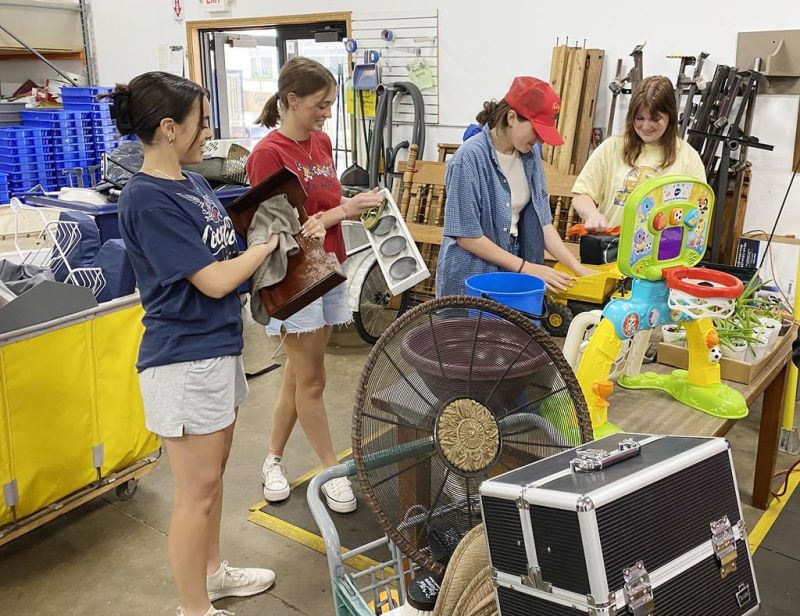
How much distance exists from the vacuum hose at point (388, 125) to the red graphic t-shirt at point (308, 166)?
2927mm

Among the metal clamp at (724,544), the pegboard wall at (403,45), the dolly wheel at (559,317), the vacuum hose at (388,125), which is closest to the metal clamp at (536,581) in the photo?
the metal clamp at (724,544)

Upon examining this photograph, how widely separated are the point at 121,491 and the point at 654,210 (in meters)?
2.38

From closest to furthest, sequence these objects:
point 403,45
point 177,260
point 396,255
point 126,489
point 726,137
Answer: point 177,260 → point 396,255 → point 126,489 → point 726,137 → point 403,45

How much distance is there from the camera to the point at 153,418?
6.31ft

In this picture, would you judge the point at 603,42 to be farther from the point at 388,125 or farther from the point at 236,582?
the point at 236,582

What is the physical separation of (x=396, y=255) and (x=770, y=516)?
5.86 feet

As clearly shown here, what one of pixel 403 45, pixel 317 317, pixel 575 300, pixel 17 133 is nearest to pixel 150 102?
pixel 317 317

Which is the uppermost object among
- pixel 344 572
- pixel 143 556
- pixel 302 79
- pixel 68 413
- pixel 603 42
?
pixel 603 42

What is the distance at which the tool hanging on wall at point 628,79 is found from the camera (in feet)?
14.8

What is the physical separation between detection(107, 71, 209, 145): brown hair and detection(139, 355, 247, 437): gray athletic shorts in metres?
0.57

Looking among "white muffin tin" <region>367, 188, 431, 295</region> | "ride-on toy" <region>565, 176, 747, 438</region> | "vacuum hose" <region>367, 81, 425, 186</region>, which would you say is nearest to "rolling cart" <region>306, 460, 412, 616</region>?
"ride-on toy" <region>565, 176, 747, 438</region>

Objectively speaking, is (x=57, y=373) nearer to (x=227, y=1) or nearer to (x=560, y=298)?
(x=560, y=298)

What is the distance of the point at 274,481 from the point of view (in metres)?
3.04

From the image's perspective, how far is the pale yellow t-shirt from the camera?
2.90 m
